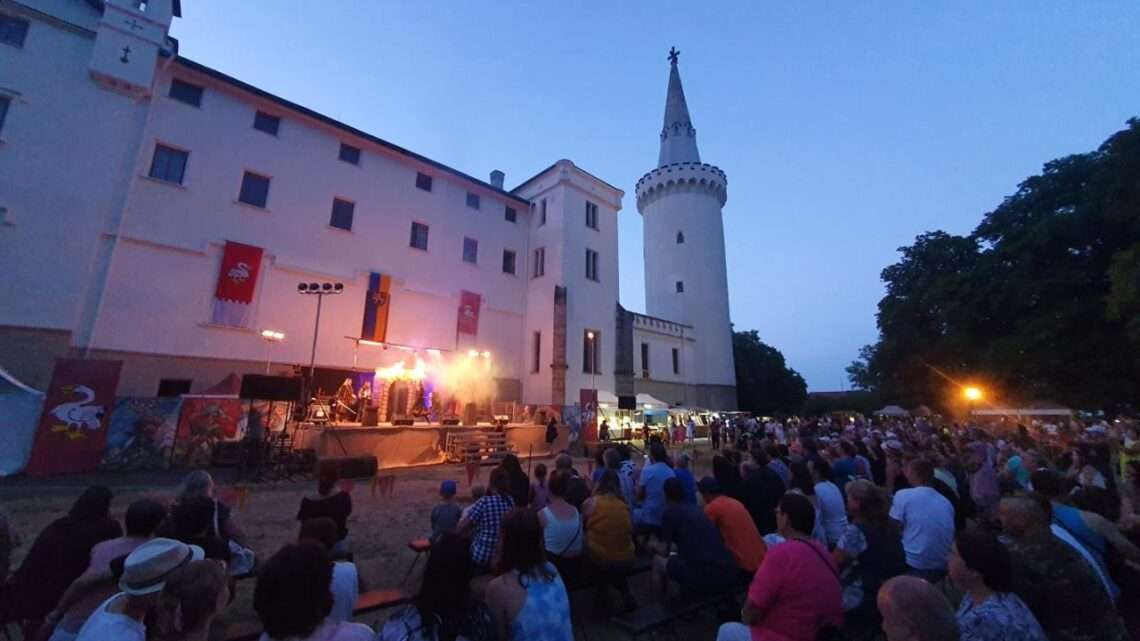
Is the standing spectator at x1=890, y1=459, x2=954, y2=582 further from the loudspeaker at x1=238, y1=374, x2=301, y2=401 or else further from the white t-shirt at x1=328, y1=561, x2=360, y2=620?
the loudspeaker at x1=238, y1=374, x2=301, y2=401

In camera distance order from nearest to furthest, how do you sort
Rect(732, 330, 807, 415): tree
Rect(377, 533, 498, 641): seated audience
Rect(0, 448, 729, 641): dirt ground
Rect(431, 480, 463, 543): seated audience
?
Rect(377, 533, 498, 641): seated audience, Rect(0, 448, 729, 641): dirt ground, Rect(431, 480, 463, 543): seated audience, Rect(732, 330, 807, 415): tree

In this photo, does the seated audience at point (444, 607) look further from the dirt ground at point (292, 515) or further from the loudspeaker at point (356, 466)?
the loudspeaker at point (356, 466)

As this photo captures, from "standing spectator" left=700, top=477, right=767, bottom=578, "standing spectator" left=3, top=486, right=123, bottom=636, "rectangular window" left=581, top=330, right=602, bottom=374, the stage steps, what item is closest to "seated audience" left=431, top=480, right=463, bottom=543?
"standing spectator" left=3, top=486, right=123, bottom=636

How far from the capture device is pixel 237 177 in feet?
54.0

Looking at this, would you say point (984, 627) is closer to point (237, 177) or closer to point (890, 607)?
point (890, 607)

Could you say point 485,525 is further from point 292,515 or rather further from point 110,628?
point 292,515

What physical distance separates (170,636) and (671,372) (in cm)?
3214

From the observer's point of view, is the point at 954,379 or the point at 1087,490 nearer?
the point at 1087,490

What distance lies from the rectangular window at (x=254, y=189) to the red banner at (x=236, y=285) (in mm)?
1977

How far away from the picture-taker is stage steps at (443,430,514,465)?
16203mm

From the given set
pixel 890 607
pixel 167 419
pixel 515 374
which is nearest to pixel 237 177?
pixel 167 419

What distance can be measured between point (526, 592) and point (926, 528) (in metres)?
4.29

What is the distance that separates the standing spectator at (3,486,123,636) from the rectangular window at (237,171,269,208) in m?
16.6

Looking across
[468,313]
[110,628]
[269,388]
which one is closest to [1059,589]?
[110,628]
